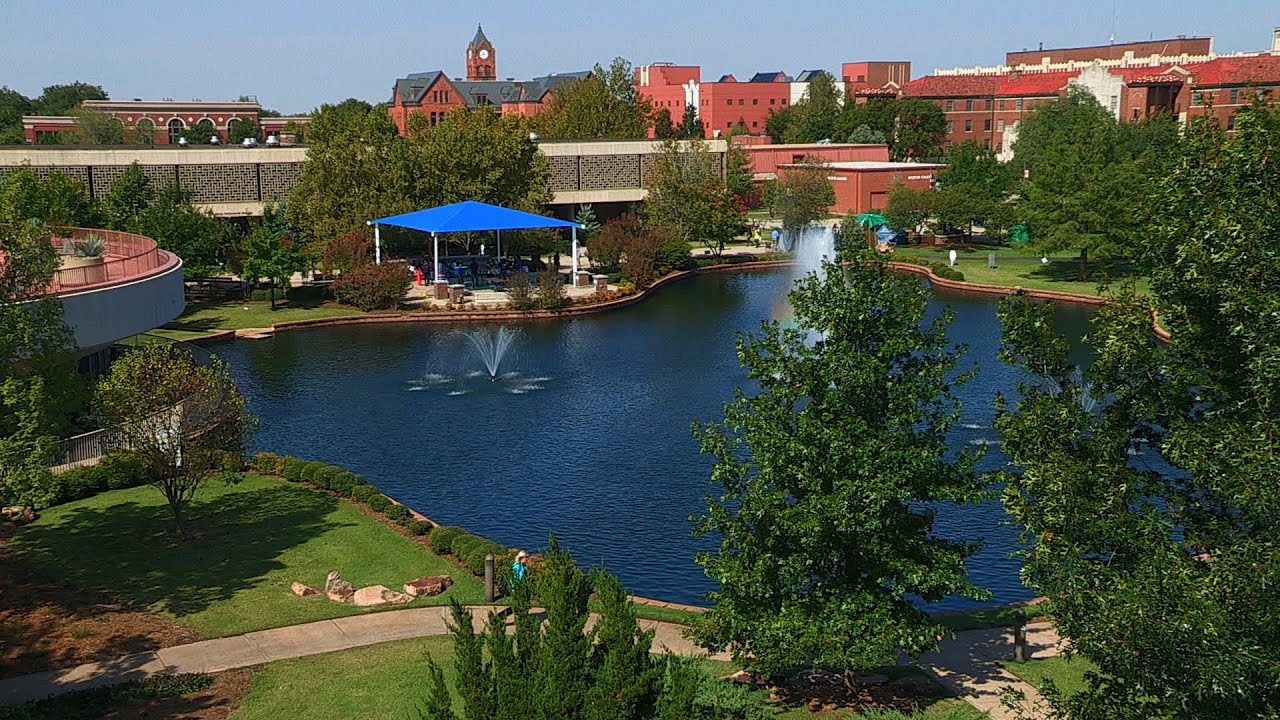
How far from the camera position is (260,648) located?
19.8 meters

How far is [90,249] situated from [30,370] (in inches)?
617

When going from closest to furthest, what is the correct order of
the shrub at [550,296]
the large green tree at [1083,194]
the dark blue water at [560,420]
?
the dark blue water at [560,420]
the shrub at [550,296]
the large green tree at [1083,194]

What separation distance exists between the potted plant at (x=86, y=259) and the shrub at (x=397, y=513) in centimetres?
1176

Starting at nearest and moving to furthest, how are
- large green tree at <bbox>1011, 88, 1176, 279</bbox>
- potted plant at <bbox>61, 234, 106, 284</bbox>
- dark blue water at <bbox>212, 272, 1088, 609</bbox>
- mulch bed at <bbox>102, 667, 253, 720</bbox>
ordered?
mulch bed at <bbox>102, 667, 253, 720</bbox>
dark blue water at <bbox>212, 272, 1088, 609</bbox>
potted plant at <bbox>61, 234, 106, 284</bbox>
large green tree at <bbox>1011, 88, 1176, 279</bbox>

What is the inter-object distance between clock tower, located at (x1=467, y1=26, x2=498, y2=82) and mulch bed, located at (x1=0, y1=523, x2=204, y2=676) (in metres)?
183

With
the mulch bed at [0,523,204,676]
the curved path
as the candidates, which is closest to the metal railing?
the mulch bed at [0,523,204,676]

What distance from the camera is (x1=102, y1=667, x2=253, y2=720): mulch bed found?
17062 millimetres

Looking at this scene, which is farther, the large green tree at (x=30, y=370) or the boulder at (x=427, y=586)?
the boulder at (x=427, y=586)

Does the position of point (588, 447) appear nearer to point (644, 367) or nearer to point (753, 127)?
point (644, 367)

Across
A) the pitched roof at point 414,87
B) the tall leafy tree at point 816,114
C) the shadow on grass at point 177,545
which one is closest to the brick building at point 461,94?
the pitched roof at point 414,87

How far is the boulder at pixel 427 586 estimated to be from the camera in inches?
886

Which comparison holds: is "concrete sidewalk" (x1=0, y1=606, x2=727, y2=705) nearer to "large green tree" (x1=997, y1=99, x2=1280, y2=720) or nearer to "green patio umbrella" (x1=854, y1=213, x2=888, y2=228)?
"large green tree" (x1=997, y1=99, x2=1280, y2=720)

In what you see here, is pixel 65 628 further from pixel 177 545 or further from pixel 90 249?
pixel 90 249

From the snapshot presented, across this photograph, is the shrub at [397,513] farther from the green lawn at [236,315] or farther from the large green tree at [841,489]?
the green lawn at [236,315]
